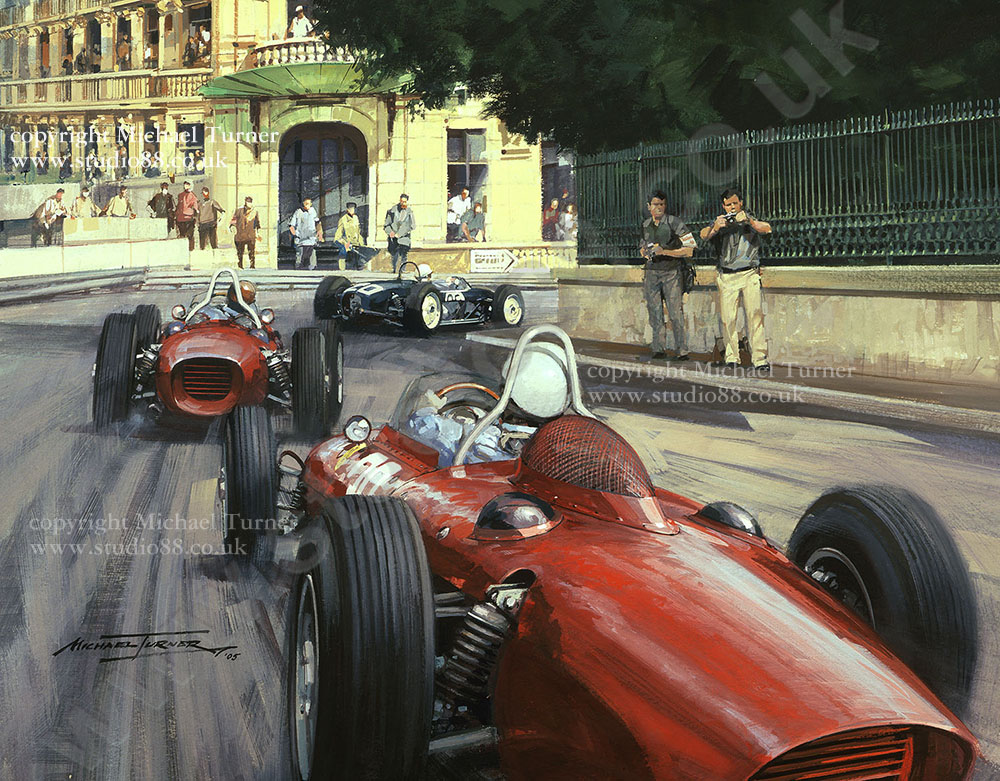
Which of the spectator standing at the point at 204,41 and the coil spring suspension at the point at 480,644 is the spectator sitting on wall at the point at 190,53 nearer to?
the spectator standing at the point at 204,41

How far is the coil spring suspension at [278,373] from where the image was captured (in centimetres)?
888

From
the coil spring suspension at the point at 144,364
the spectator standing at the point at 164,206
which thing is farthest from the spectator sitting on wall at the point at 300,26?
the coil spring suspension at the point at 144,364

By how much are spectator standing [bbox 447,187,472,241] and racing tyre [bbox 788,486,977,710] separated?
33.4 metres

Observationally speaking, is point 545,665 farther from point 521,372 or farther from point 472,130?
point 472,130

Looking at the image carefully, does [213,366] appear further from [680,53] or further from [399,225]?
[399,225]

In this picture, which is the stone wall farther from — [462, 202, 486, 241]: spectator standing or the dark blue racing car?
[462, 202, 486, 241]: spectator standing

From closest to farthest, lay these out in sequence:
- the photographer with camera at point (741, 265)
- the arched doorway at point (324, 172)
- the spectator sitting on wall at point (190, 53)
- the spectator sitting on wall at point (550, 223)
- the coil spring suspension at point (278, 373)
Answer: the coil spring suspension at point (278, 373) < the photographer with camera at point (741, 265) < the arched doorway at point (324, 172) < the spectator sitting on wall at point (550, 223) < the spectator sitting on wall at point (190, 53)

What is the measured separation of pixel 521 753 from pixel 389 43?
1319 cm

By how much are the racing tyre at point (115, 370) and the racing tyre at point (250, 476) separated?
348cm

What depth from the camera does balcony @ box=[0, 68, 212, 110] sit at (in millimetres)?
42938

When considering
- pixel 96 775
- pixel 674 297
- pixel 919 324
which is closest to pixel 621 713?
pixel 96 775

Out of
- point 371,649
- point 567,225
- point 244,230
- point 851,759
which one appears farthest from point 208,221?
point 851,759

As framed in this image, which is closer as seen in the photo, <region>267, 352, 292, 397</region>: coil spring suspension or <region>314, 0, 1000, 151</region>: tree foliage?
<region>267, 352, 292, 397</region>: coil spring suspension

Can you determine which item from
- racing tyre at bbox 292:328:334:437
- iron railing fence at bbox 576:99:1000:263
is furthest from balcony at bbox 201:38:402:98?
racing tyre at bbox 292:328:334:437
